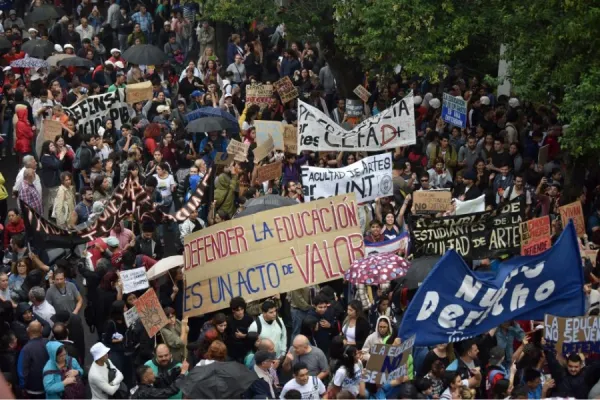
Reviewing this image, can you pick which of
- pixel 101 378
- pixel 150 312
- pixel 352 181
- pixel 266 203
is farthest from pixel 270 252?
pixel 101 378

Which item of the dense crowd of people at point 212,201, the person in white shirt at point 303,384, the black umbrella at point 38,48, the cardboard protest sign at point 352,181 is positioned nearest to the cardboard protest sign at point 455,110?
the dense crowd of people at point 212,201

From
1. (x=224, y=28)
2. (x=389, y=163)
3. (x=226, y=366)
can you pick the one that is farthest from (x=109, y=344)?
(x=224, y=28)

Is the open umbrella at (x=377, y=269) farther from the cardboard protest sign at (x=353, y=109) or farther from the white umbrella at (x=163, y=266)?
the cardboard protest sign at (x=353, y=109)

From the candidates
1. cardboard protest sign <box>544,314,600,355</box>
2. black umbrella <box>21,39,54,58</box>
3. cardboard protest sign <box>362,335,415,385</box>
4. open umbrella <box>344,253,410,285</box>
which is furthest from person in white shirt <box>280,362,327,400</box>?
black umbrella <box>21,39,54,58</box>

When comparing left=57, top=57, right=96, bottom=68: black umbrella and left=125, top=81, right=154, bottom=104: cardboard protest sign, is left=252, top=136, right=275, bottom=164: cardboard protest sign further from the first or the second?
left=57, top=57, right=96, bottom=68: black umbrella

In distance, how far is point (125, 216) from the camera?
58.3 ft

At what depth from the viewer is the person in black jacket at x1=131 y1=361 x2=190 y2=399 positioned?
12531 millimetres

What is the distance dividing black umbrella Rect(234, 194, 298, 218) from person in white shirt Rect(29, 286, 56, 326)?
3.19 metres

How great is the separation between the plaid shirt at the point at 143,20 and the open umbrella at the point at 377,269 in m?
18.9

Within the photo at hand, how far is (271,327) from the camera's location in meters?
14.3

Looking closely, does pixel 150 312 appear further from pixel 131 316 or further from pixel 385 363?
pixel 385 363

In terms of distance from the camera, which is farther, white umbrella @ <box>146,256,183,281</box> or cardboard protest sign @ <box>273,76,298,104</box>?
cardboard protest sign @ <box>273,76,298,104</box>

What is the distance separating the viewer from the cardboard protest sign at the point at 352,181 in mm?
18422

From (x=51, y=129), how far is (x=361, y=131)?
→ 481 centimetres
